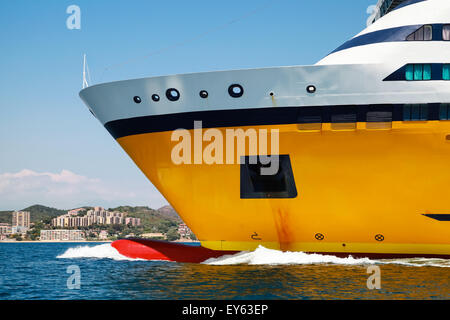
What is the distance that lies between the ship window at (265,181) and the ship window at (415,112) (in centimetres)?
375

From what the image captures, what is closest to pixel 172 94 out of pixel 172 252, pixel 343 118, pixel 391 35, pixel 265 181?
pixel 265 181

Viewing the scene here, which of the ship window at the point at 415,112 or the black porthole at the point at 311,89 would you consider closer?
the ship window at the point at 415,112

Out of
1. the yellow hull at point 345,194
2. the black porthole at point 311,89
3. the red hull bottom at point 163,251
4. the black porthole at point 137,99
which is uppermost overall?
the black porthole at point 311,89

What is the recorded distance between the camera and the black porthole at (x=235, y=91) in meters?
15.4

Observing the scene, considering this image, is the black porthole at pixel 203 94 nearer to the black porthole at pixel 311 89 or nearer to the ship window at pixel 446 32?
the black porthole at pixel 311 89

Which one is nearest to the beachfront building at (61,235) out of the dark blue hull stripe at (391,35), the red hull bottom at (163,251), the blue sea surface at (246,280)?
the red hull bottom at (163,251)

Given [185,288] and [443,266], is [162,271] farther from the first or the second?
[443,266]

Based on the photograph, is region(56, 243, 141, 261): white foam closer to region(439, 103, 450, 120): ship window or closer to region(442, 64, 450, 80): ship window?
region(439, 103, 450, 120): ship window

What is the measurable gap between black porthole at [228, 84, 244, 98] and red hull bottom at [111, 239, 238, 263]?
526 centimetres

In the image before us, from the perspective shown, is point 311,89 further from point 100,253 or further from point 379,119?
point 100,253

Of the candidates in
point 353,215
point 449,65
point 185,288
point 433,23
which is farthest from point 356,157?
point 185,288

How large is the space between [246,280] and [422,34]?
9.84 meters

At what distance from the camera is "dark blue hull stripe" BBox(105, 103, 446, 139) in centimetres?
1484

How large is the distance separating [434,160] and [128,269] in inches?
403
